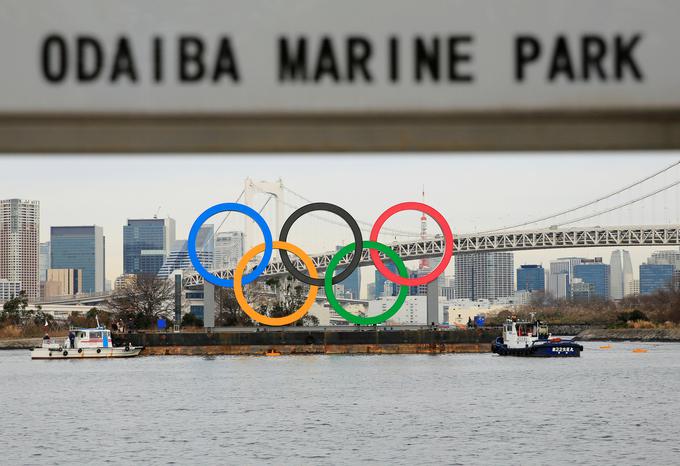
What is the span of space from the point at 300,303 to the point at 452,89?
220 ft

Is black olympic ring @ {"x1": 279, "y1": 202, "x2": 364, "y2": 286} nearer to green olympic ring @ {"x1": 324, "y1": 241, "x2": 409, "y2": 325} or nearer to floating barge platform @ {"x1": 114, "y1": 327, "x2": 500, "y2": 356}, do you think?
green olympic ring @ {"x1": 324, "y1": 241, "x2": 409, "y2": 325}

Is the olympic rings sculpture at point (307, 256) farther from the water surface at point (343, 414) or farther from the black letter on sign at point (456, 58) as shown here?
the black letter on sign at point (456, 58)

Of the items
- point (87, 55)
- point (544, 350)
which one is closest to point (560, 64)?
point (87, 55)

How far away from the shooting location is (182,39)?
1923 mm

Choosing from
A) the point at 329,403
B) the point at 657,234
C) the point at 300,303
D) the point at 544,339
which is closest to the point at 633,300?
the point at 657,234

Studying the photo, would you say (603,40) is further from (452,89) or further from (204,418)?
(204,418)

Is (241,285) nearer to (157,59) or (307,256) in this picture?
(307,256)

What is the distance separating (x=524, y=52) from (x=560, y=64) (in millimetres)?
66

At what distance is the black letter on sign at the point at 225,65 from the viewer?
6.34ft

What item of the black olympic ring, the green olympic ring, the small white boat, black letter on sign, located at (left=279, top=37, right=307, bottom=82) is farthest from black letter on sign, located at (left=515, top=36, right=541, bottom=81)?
the black olympic ring

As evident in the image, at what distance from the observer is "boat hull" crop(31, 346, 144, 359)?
174 ft

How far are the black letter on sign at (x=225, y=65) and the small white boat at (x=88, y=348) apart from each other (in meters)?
51.9

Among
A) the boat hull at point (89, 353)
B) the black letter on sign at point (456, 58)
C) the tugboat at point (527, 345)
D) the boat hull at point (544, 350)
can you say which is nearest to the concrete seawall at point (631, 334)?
the tugboat at point (527, 345)

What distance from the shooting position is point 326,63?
76.4 inches
